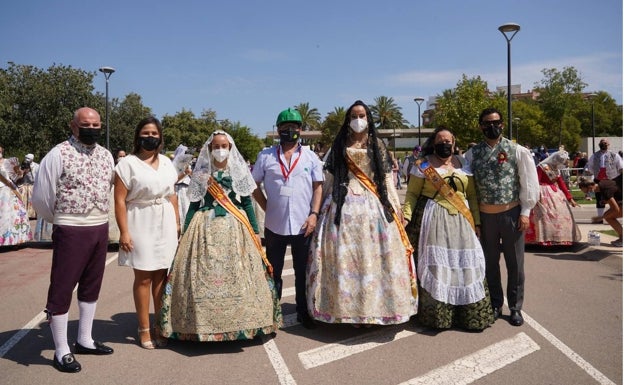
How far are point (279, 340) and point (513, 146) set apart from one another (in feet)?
9.74

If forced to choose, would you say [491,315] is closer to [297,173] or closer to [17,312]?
[297,173]

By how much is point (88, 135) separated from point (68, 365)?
6.06 ft

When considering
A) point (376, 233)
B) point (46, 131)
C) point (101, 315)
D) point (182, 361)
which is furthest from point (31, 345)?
point (46, 131)

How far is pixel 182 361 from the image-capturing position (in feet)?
13.6

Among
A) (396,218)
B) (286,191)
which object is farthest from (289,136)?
(396,218)

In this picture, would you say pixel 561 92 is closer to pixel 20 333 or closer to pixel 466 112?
pixel 466 112

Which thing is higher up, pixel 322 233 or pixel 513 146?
pixel 513 146

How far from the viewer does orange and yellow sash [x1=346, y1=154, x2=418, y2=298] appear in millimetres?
4730

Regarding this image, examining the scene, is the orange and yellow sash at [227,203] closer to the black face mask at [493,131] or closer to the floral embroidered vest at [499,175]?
the floral embroidered vest at [499,175]

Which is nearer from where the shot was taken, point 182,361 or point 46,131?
point 182,361

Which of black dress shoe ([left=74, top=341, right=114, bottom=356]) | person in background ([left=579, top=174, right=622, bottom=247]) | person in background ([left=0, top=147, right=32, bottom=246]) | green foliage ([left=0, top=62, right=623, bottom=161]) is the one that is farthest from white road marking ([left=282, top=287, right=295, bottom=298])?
green foliage ([left=0, top=62, right=623, bottom=161])

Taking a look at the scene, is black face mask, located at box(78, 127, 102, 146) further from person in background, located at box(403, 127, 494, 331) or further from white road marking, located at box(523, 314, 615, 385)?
white road marking, located at box(523, 314, 615, 385)

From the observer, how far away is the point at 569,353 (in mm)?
4172

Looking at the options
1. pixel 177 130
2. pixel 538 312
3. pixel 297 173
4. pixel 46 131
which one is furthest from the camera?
pixel 177 130
